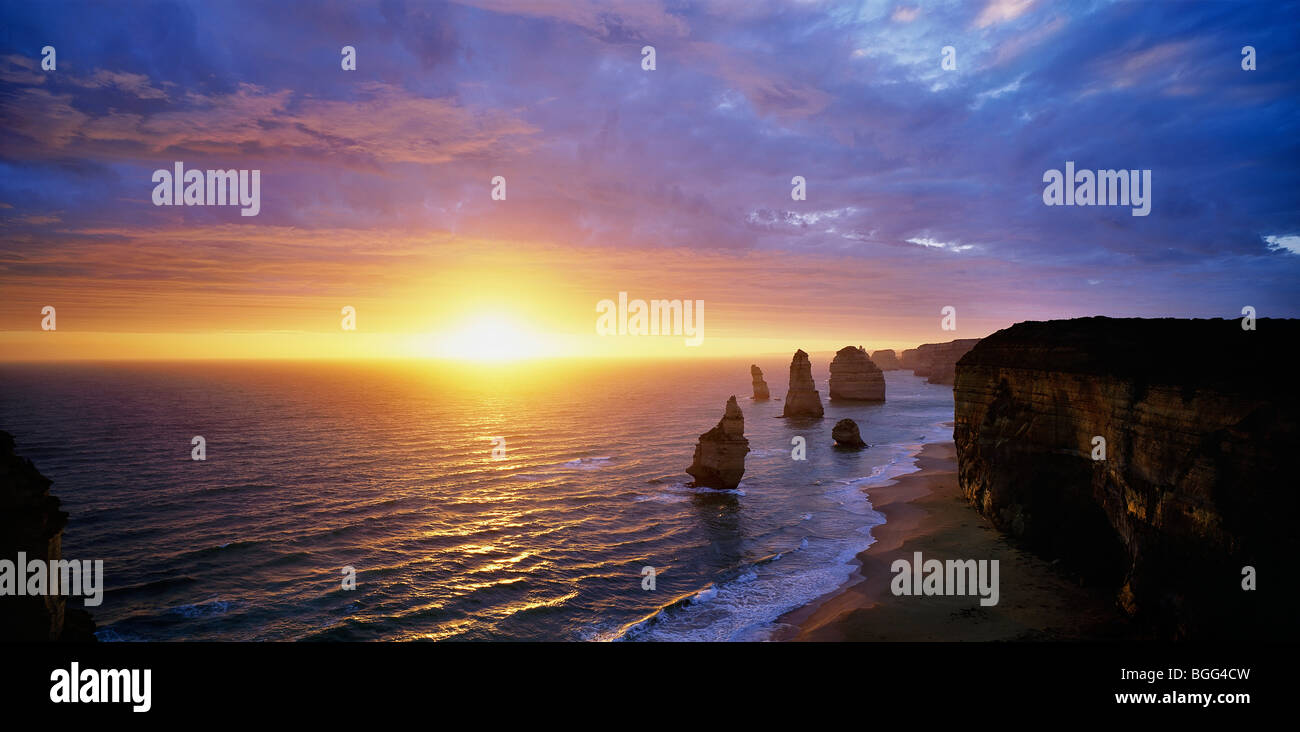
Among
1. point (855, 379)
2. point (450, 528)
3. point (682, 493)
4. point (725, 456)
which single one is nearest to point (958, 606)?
point (725, 456)

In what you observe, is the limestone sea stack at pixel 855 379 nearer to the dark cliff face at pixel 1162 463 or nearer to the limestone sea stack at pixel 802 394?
the limestone sea stack at pixel 802 394

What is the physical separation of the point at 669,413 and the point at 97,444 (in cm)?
8721

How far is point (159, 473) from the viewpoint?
59156 mm

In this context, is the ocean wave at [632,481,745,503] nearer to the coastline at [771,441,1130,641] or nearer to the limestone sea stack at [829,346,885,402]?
the coastline at [771,441,1130,641]

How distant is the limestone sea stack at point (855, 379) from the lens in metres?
133

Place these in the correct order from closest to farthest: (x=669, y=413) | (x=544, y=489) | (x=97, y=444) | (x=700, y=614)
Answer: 1. (x=700, y=614)
2. (x=544, y=489)
3. (x=97, y=444)
4. (x=669, y=413)

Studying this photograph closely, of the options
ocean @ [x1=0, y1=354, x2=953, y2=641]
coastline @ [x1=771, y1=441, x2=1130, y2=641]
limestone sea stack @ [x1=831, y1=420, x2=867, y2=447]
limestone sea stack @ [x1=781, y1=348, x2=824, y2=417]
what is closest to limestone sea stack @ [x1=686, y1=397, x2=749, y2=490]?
ocean @ [x1=0, y1=354, x2=953, y2=641]

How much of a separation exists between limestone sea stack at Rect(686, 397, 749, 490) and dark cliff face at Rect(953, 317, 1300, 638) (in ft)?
67.2

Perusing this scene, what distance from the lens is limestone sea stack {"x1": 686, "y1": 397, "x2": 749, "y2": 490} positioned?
173 ft
